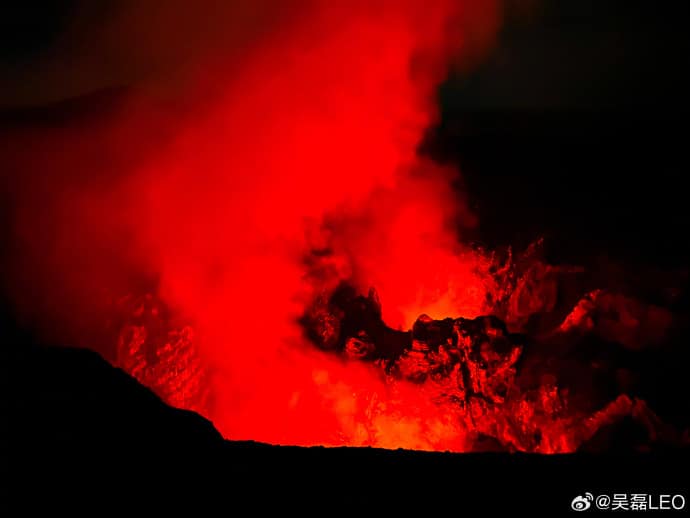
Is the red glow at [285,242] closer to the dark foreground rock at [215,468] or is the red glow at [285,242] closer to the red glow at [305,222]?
the red glow at [305,222]

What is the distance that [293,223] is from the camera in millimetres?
10719

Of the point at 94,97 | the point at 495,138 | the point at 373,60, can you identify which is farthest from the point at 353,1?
the point at 94,97

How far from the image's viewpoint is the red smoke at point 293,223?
29.1 feet

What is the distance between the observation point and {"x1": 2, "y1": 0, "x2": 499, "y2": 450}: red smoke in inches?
350

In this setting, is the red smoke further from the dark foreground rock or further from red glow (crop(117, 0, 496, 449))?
the dark foreground rock

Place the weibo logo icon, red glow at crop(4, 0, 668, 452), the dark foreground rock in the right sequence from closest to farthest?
the dark foreground rock
the weibo logo icon
red glow at crop(4, 0, 668, 452)

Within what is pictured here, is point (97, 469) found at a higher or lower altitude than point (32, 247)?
lower

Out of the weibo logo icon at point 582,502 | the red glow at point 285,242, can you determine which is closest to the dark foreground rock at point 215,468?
the weibo logo icon at point 582,502

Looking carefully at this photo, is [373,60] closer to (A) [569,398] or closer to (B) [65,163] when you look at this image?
(B) [65,163]

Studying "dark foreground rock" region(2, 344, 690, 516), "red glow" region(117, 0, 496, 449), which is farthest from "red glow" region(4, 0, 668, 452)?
"dark foreground rock" region(2, 344, 690, 516)

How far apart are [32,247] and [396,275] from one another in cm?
584

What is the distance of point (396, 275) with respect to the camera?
1070cm

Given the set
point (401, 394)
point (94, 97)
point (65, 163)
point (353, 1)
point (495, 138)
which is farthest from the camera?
point (495, 138)

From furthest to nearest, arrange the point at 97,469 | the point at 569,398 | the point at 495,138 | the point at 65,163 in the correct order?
the point at 495,138 → the point at 65,163 → the point at 569,398 → the point at 97,469
